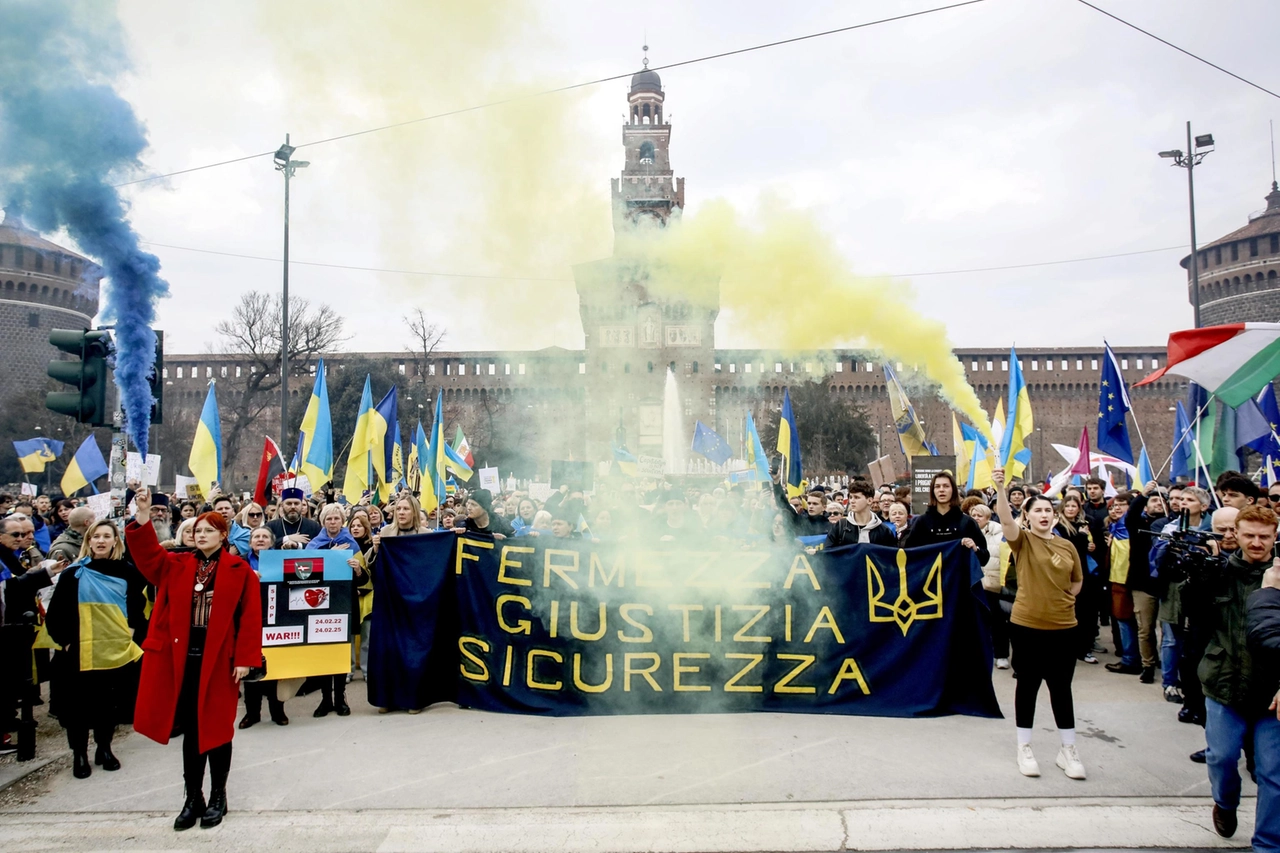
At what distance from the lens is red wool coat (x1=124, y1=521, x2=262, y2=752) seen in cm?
452

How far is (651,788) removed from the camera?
483 cm

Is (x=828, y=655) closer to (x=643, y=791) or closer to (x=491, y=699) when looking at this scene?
(x=643, y=791)

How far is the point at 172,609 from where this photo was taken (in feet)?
15.0

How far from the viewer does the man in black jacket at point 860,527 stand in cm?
713

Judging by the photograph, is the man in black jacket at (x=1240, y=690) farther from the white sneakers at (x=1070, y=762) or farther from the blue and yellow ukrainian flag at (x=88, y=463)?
the blue and yellow ukrainian flag at (x=88, y=463)

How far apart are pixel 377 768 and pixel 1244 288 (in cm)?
6195

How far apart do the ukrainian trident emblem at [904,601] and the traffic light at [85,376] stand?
682 cm

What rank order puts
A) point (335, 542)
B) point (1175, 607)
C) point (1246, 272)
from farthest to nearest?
point (1246, 272), point (335, 542), point (1175, 607)

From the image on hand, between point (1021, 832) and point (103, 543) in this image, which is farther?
point (103, 543)

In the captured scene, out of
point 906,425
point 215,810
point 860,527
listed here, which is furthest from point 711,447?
point 215,810

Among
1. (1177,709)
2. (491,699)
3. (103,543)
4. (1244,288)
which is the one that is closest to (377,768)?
(491,699)

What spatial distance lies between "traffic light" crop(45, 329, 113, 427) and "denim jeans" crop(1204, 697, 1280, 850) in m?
8.39

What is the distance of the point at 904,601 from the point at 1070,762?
1.68 m

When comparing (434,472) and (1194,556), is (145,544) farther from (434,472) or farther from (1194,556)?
(434,472)
